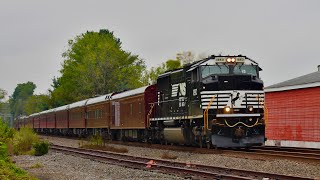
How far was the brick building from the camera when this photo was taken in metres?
25.4

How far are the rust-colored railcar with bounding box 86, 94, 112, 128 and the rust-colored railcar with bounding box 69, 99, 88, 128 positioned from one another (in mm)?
1589

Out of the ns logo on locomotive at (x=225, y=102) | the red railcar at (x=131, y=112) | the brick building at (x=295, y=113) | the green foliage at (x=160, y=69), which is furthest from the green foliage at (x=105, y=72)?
the ns logo on locomotive at (x=225, y=102)

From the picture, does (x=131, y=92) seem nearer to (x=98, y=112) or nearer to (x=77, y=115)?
(x=98, y=112)

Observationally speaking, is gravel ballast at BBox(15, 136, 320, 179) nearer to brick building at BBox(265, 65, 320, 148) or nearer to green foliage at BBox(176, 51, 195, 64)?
brick building at BBox(265, 65, 320, 148)

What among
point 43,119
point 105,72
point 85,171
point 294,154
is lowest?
point 85,171

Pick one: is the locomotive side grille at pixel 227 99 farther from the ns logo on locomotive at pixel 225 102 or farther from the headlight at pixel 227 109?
the headlight at pixel 227 109

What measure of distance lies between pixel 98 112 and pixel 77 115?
7.82m

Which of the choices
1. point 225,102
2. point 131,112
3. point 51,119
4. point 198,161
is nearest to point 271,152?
point 225,102

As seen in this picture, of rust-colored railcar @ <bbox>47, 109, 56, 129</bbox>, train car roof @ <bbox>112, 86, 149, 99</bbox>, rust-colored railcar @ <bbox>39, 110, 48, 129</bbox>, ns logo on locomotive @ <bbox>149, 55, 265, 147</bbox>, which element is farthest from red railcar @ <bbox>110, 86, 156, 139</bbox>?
rust-colored railcar @ <bbox>39, 110, 48, 129</bbox>

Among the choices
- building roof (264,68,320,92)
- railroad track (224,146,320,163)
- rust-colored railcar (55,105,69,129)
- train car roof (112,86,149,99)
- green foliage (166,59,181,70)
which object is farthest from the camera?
green foliage (166,59,181,70)

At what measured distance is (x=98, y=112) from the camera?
36500mm

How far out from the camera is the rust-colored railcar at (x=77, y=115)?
41.8m

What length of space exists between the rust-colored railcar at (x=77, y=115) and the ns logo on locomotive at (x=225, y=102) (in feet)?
72.8

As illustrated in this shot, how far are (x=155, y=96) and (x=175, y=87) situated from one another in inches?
139
